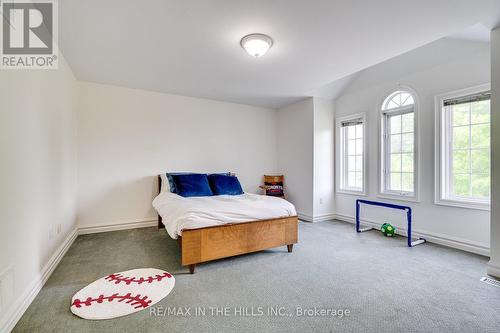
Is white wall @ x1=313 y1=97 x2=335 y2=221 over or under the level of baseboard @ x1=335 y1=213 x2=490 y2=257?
over

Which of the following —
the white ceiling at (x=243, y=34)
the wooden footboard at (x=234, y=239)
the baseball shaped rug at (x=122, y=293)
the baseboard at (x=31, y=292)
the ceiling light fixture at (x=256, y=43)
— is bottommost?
the baseball shaped rug at (x=122, y=293)

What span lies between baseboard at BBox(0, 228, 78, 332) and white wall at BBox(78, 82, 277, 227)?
3.40 feet

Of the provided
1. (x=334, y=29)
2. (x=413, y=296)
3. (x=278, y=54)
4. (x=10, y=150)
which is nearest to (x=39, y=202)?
(x=10, y=150)

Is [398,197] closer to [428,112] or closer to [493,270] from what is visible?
[428,112]

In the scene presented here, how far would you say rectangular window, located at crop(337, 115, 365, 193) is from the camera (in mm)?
4188

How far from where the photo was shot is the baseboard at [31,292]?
1.53 metres

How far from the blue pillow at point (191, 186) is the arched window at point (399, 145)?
284cm

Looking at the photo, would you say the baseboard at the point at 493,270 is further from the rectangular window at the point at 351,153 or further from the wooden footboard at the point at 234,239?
the rectangular window at the point at 351,153

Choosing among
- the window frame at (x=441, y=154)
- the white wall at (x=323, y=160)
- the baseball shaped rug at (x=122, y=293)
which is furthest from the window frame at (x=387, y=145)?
the baseball shaped rug at (x=122, y=293)

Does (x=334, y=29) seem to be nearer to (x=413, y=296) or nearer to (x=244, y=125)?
(x=413, y=296)

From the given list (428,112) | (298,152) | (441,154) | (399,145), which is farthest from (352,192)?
(428,112)

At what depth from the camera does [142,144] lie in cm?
398

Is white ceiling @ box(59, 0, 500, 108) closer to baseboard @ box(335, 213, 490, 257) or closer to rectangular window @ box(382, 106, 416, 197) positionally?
rectangular window @ box(382, 106, 416, 197)

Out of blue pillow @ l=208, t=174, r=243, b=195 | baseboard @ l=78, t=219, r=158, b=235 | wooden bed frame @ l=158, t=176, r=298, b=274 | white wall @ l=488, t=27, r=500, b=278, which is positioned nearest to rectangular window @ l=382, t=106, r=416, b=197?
white wall @ l=488, t=27, r=500, b=278
